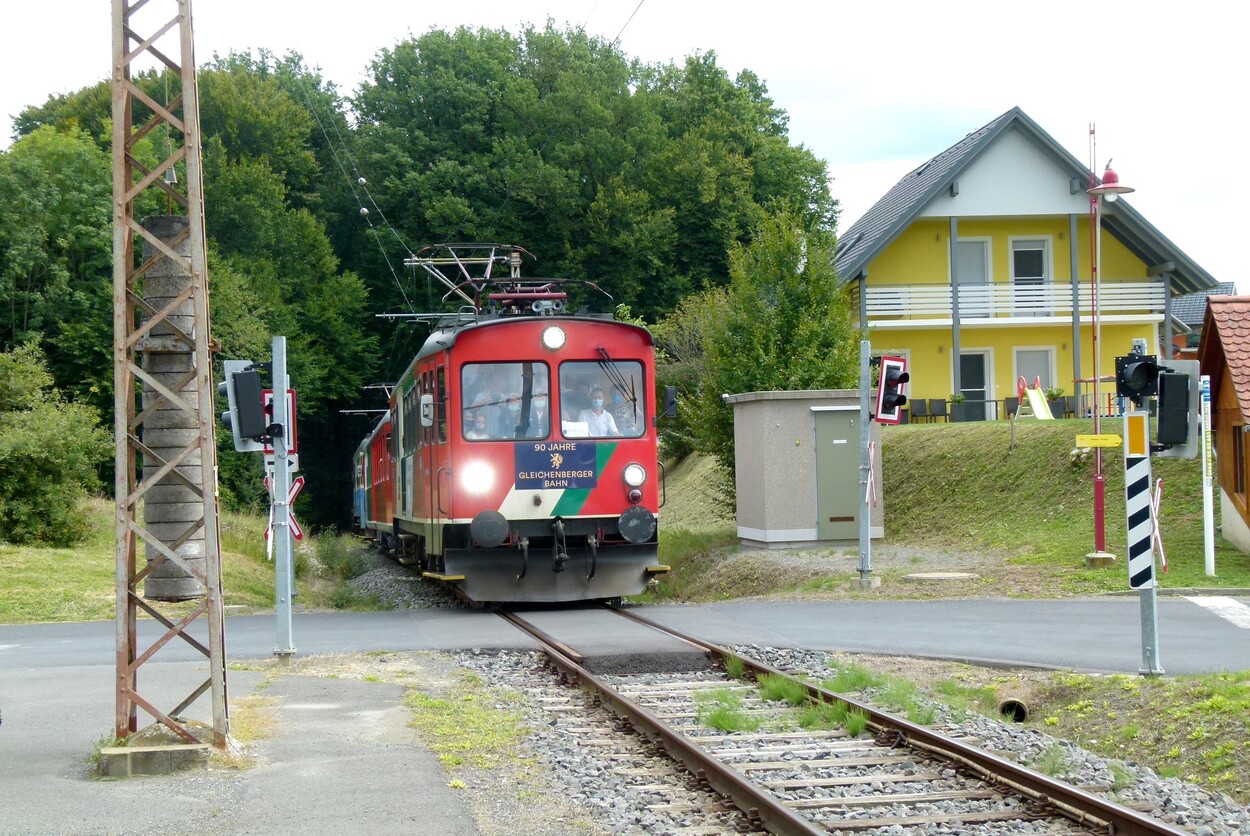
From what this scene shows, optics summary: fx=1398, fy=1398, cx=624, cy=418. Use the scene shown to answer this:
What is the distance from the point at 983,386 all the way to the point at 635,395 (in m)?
23.9

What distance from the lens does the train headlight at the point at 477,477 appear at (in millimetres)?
16562

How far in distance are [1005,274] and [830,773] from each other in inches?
1301

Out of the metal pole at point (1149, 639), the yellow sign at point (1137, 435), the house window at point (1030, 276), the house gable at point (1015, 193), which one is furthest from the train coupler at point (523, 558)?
the house window at point (1030, 276)

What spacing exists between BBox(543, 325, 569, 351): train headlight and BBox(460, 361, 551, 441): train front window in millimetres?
247

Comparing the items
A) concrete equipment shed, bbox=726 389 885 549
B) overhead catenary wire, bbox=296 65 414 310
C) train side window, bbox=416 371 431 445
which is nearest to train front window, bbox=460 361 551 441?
train side window, bbox=416 371 431 445

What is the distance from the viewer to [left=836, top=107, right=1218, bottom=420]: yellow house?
37.0 metres

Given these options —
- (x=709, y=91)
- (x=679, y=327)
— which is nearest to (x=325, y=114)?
(x=709, y=91)

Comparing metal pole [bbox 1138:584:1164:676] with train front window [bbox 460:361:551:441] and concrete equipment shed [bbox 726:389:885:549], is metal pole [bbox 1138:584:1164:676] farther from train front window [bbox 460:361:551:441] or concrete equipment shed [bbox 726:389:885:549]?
concrete equipment shed [bbox 726:389:885:549]

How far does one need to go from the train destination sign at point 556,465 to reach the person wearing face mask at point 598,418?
0.75ft

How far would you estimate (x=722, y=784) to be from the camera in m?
7.63

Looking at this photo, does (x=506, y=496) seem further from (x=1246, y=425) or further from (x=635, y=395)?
(x=1246, y=425)

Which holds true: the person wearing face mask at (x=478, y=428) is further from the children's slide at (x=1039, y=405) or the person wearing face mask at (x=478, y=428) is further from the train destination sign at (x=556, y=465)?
the children's slide at (x=1039, y=405)

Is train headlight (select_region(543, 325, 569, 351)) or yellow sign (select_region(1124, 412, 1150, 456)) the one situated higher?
train headlight (select_region(543, 325, 569, 351))

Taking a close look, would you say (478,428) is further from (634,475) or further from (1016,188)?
(1016,188)
